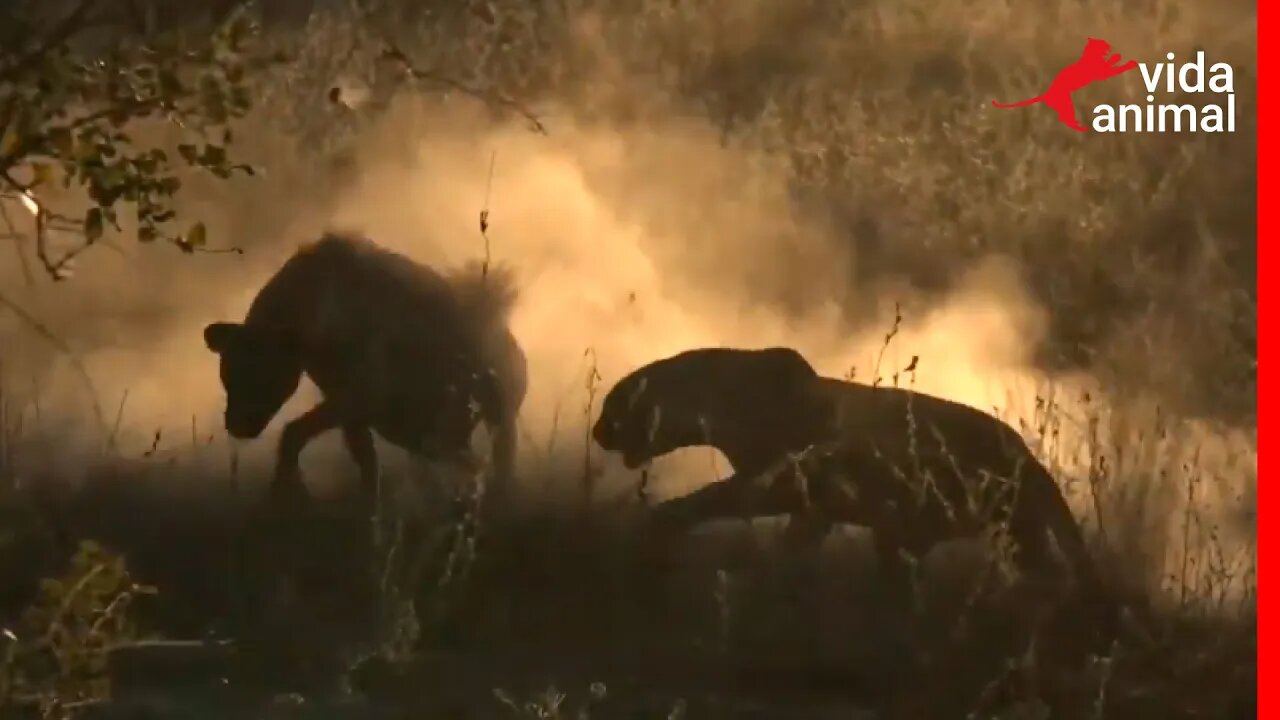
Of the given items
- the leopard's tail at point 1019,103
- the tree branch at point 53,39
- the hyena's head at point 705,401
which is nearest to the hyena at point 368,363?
the hyena's head at point 705,401

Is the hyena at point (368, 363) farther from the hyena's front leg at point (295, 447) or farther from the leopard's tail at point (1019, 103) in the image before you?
the leopard's tail at point (1019, 103)

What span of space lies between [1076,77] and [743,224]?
16.7 inches

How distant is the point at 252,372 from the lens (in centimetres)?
157

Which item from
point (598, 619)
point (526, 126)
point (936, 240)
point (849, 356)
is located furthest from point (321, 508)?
point (936, 240)

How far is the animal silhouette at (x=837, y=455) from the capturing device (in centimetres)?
155

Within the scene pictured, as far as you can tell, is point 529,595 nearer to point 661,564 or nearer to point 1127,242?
point 661,564

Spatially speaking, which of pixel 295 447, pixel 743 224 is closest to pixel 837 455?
pixel 743 224

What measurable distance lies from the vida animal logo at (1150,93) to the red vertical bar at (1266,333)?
1.7 inches

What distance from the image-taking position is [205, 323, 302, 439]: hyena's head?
1.57 m

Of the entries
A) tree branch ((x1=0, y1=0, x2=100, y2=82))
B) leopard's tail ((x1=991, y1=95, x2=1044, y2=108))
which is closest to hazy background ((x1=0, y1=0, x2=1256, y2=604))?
leopard's tail ((x1=991, y1=95, x2=1044, y2=108))

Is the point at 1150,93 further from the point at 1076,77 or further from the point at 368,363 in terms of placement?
the point at 368,363

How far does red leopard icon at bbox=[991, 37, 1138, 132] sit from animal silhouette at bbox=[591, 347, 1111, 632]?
359 mm

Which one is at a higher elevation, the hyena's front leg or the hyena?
the hyena

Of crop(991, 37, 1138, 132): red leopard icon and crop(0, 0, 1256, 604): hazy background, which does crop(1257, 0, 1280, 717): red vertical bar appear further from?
crop(991, 37, 1138, 132): red leopard icon
